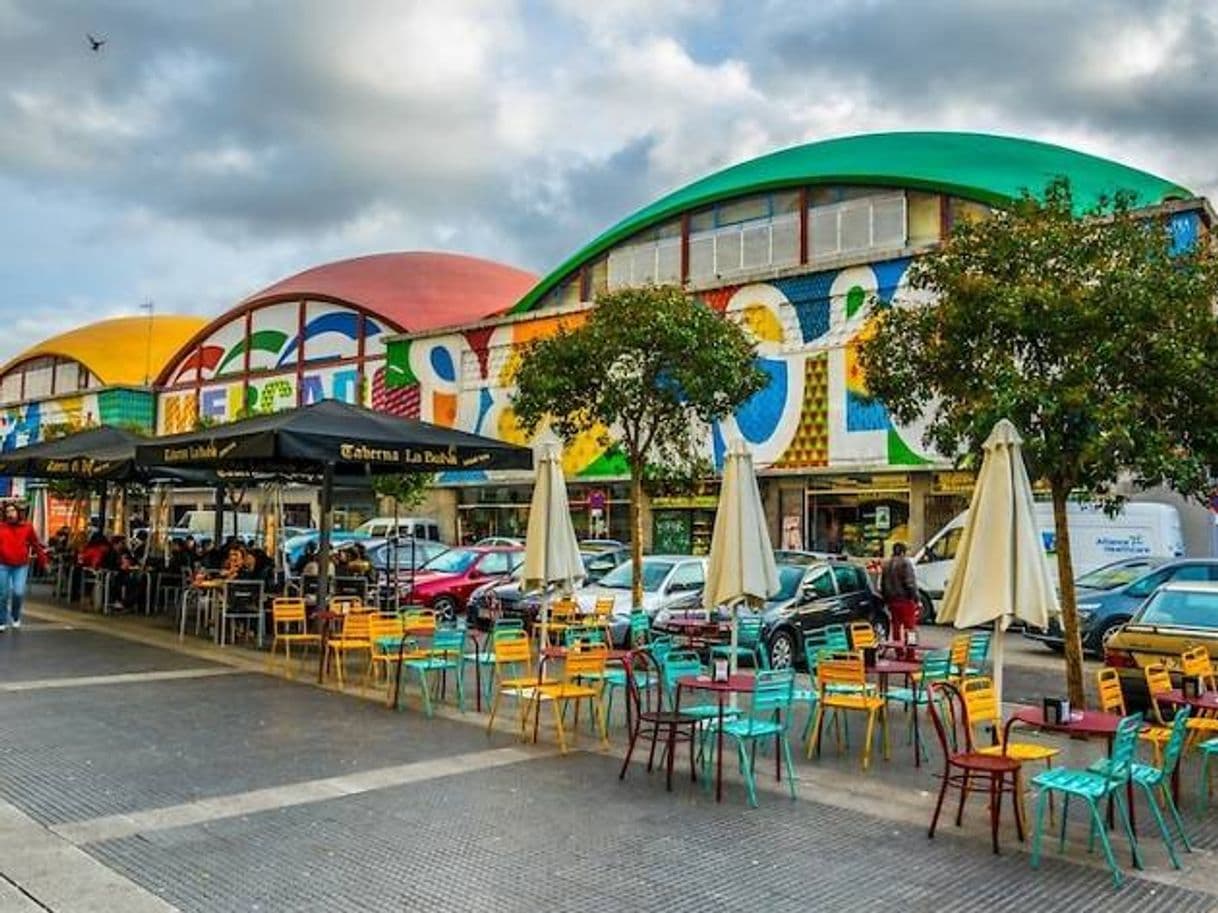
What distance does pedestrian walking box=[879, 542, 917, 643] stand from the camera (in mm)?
14938

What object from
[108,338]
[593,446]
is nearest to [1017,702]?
[593,446]

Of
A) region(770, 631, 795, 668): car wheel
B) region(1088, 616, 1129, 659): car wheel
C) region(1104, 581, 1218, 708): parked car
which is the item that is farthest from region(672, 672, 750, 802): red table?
region(1088, 616, 1129, 659): car wheel

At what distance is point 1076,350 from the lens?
998 cm

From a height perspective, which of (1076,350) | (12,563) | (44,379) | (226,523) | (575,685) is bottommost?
(575,685)

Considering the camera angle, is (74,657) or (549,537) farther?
(74,657)

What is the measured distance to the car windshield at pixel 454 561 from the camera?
19672 millimetres

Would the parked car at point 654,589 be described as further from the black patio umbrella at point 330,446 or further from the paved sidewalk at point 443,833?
the paved sidewalk at point 443,833

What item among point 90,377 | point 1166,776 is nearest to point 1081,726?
point 1166,776

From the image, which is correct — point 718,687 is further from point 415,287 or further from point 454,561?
point 415,287

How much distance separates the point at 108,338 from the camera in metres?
70.2

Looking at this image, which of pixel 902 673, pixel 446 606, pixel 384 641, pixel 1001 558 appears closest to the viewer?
pixel 1001 558

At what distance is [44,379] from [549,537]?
71302 millimetres

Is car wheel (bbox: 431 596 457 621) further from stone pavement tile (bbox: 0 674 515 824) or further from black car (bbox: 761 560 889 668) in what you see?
stone pavement tile (bbox: 0 674 515 824)

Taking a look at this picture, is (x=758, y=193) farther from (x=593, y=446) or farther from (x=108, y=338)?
(x=108, y=338)
